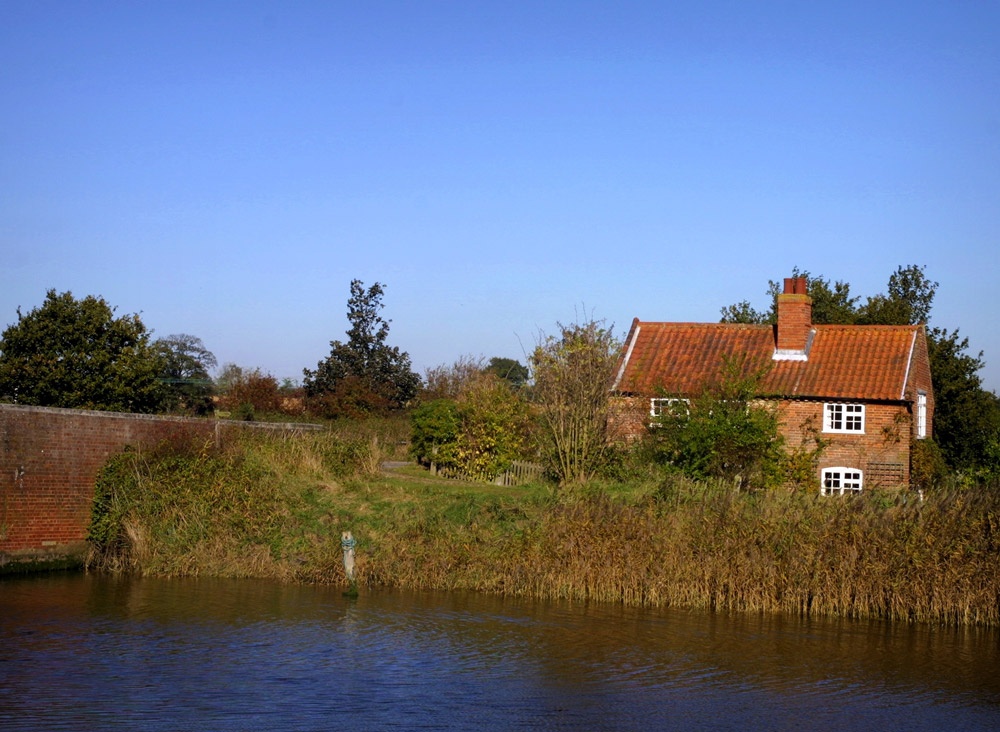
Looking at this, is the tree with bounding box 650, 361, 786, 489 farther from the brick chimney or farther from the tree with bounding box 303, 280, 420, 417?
the tree with bounding box 303, 280, 420, 417

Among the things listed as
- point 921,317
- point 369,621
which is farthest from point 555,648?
point 921,317

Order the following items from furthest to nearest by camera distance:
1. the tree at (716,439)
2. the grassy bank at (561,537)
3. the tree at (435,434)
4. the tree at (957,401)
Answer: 1. the tree at (957,401)
2. the tree at (435,434)
3. the tree at (716,439)
4. the grassy bank at (561,537)

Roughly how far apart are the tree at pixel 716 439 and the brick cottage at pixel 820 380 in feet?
9.10

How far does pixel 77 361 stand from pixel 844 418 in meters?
25.1

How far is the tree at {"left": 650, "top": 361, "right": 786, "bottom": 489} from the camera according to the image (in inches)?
1006

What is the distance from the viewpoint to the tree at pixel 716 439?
25.5 metres

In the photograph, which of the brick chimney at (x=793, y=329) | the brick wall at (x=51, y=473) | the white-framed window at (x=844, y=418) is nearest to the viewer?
the brick wall at (x=51, y=473)

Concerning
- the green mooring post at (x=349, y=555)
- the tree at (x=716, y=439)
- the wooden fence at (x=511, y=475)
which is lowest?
the green mooring post at (x=349, y=555)

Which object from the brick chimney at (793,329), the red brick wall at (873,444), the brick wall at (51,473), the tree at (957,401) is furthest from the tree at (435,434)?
the tree at (957,401)

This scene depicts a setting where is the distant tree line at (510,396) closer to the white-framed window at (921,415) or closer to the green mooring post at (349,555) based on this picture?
the white-framed window at (921,415)

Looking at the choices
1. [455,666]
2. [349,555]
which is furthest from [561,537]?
[455,666]

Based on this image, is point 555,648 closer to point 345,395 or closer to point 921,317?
point 345,395

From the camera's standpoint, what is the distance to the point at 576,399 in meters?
27.3

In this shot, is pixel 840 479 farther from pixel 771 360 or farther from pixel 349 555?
pixel 349 555
